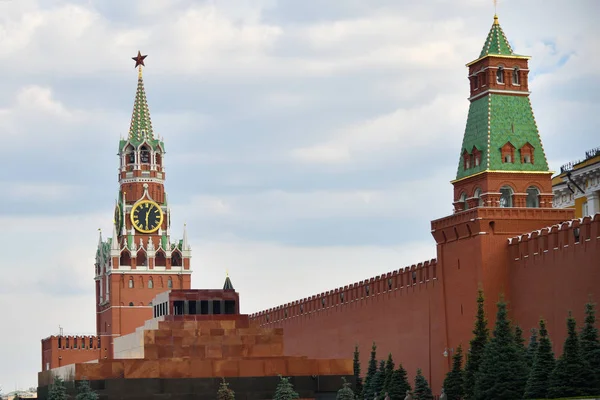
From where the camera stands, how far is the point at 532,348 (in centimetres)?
5066

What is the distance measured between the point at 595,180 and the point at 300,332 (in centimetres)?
2455

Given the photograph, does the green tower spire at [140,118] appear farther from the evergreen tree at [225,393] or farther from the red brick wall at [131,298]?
the evergreen tree at [225,393]

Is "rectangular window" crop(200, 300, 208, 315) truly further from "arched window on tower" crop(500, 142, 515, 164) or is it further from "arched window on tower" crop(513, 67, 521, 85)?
"arched window on tower" crop(513, 67, 521, 85)

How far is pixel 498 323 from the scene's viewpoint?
50312mm

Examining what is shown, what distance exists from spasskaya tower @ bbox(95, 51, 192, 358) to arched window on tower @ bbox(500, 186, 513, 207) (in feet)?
236

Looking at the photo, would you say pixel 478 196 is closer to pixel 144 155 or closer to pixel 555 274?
pixel 555 274

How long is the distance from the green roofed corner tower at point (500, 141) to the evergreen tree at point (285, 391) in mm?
9960

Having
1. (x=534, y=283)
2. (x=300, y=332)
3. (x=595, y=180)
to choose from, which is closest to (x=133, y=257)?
(x=300, y=332)

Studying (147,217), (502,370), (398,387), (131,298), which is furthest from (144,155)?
(502,370)

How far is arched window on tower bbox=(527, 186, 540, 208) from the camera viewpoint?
58894 millimetres

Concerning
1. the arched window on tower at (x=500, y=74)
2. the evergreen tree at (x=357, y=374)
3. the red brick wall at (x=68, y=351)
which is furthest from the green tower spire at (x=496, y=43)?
the red brick wall at (x=68, y=351)

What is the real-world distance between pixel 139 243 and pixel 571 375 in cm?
8795

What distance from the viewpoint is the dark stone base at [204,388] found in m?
58.9

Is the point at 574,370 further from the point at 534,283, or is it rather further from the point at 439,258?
the point at 439,258
